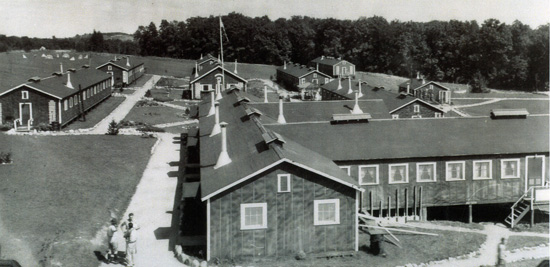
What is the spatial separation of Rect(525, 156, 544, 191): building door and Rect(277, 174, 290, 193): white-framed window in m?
13.9

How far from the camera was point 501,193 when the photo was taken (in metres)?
27.1

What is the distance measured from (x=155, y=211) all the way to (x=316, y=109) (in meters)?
17.8

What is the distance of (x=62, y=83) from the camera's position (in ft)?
167

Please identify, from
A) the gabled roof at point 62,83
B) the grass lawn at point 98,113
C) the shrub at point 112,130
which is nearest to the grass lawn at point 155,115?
the grass lawn at point 98,113

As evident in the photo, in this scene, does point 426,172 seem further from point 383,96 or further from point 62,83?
point 62,83

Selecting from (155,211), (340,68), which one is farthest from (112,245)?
(340,68)

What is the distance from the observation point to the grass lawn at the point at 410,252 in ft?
65.1

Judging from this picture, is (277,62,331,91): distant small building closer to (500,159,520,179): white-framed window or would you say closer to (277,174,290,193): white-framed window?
(500,159,520,179): white-framed window

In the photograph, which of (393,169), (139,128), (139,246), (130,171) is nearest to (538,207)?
(393,169)

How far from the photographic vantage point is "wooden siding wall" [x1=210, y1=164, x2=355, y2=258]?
19906mm

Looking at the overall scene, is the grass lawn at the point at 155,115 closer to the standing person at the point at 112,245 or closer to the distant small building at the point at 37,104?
the distant small building at the point at 37,104

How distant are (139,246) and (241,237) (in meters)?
4.29

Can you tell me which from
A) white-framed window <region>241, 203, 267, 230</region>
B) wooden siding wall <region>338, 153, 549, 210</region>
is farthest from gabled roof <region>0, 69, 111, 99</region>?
white-framed window <region>241, 203, 267, 230</region>

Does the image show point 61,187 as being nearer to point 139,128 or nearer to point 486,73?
point 139,128
